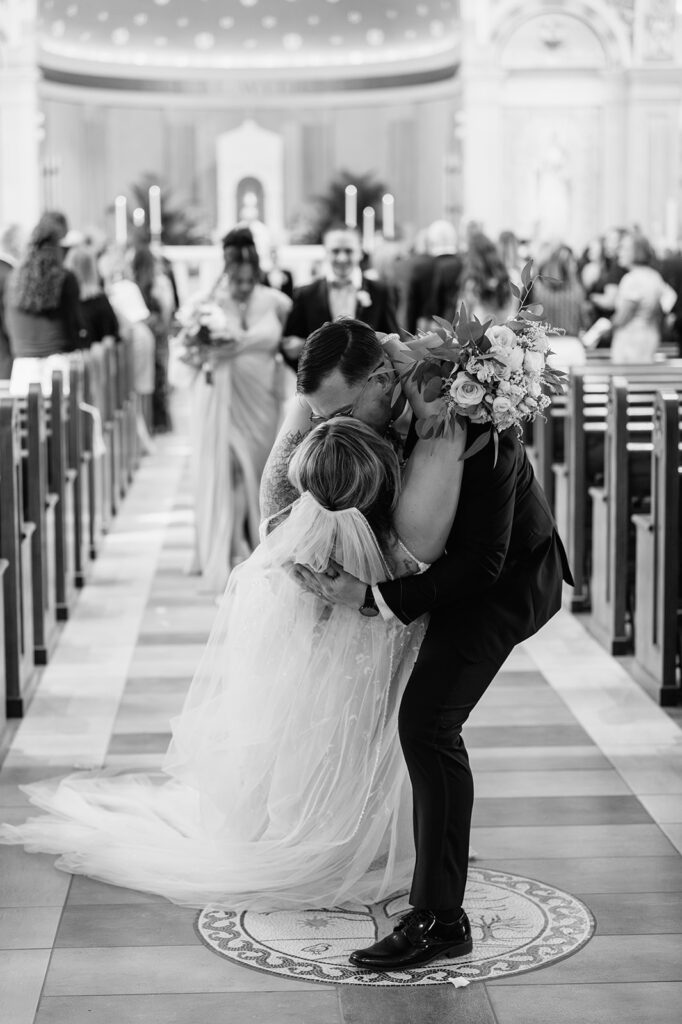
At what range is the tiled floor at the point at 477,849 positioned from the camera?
3102mm

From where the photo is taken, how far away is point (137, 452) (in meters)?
11.6

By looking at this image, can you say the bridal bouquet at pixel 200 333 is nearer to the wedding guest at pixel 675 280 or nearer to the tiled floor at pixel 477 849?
the tiled floor at pixel 477 849

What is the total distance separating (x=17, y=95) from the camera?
18.7 meters

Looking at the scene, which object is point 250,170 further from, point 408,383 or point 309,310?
point 408,383

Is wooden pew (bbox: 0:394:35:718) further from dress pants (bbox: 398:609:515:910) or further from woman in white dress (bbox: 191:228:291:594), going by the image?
dress pants (bbox: 398:609:515:910)

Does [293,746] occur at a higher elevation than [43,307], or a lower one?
lower

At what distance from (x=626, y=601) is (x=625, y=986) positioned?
10.1ft

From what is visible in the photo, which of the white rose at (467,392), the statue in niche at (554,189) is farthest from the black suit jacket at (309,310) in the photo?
the statue in niche at (554,189)


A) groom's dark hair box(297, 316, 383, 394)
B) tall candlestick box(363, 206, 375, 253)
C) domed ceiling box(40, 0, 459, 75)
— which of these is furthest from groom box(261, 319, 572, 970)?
domed ceiling box(40, 0, 459, 75)

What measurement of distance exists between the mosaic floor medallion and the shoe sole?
11 mm

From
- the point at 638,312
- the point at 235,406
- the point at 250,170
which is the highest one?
the point at 250,170

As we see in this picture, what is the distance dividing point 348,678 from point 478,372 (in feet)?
2.69

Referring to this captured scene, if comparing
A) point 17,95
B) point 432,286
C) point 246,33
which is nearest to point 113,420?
point 432,286

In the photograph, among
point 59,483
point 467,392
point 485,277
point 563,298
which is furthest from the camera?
point 563,298
